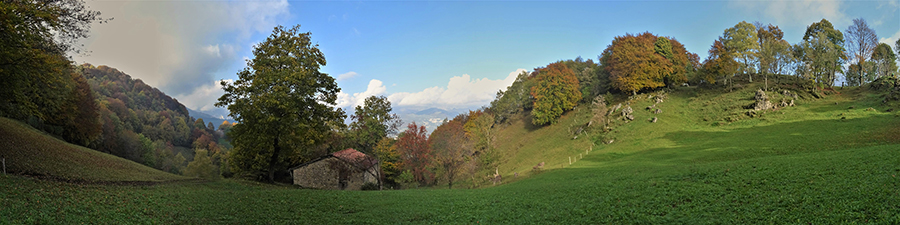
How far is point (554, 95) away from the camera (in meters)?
68.8

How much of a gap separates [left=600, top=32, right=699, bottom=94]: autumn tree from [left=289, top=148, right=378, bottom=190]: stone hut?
5022cm

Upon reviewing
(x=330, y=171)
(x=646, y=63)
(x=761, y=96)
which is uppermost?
(x=646, y=63)

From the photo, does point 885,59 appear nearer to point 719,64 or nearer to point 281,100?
point 719,64

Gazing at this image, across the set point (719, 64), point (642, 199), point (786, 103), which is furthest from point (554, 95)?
point (642, 199)

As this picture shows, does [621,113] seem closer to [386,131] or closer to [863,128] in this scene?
[863,128]

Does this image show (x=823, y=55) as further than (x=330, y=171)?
Yes

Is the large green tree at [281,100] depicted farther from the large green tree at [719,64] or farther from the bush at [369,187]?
the large green tree at [719,64]

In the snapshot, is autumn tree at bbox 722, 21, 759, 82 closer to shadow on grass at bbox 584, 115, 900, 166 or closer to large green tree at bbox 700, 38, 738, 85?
large green tree at bbox 700, 38, 738, 85

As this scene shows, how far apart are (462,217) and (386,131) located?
4436cm

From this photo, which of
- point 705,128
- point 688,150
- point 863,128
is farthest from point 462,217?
point 705,128

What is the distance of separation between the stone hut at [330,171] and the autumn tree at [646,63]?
5022cm

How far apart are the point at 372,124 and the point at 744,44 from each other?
60.2m

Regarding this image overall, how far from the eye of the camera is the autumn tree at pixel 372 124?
57.2 metres

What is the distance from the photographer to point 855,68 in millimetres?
55375
